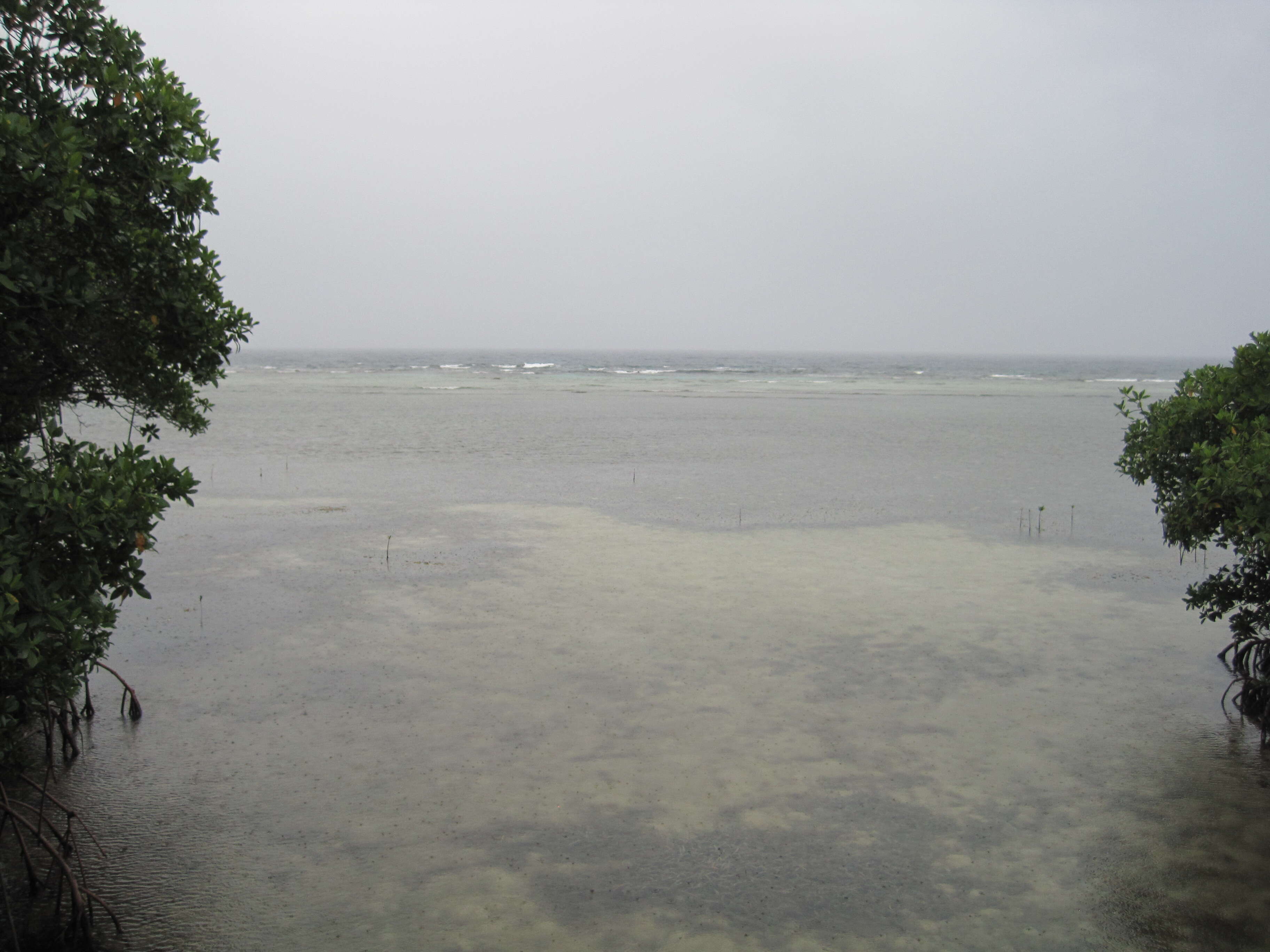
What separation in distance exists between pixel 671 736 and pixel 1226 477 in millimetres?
5442

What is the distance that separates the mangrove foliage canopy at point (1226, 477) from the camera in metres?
8.18

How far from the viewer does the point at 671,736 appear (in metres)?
8.86

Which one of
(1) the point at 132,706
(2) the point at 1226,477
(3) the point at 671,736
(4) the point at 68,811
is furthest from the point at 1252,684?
(1) the point at 132,706

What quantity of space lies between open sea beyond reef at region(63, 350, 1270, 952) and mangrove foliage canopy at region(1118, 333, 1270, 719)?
3.07 feet

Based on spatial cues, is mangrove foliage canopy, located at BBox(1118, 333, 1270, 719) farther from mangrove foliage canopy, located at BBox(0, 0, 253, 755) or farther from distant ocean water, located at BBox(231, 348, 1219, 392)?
distant ocean water, located at BBox(231, 348, 1219, 392)

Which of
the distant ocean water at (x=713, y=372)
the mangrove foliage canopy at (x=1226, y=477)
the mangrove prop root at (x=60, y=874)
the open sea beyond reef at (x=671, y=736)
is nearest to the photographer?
the mangrove prop root at (x=60, y=874)

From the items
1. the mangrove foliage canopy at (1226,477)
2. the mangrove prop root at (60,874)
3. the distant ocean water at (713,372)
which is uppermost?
the distant ocean water at (713,372)

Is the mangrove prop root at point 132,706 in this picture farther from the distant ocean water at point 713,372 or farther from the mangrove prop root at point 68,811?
the distant ocean water at point 713,372

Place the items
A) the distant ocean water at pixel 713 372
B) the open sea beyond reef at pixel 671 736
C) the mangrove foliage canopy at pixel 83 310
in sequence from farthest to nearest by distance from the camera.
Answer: the distant ocean water at pixel 713 372 → the open sea beyond reef at pixel 671 736 → the mangrove foliage canopy at pixel 83 310

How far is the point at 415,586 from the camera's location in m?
13.5

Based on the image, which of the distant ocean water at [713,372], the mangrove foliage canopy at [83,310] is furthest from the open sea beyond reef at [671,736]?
the distant ocean water at [713,372]

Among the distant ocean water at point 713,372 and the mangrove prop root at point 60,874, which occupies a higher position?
the distant ocean water at point 713,372

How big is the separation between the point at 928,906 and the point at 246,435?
30095 millimetres

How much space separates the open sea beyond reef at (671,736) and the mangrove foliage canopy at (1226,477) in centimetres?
94
